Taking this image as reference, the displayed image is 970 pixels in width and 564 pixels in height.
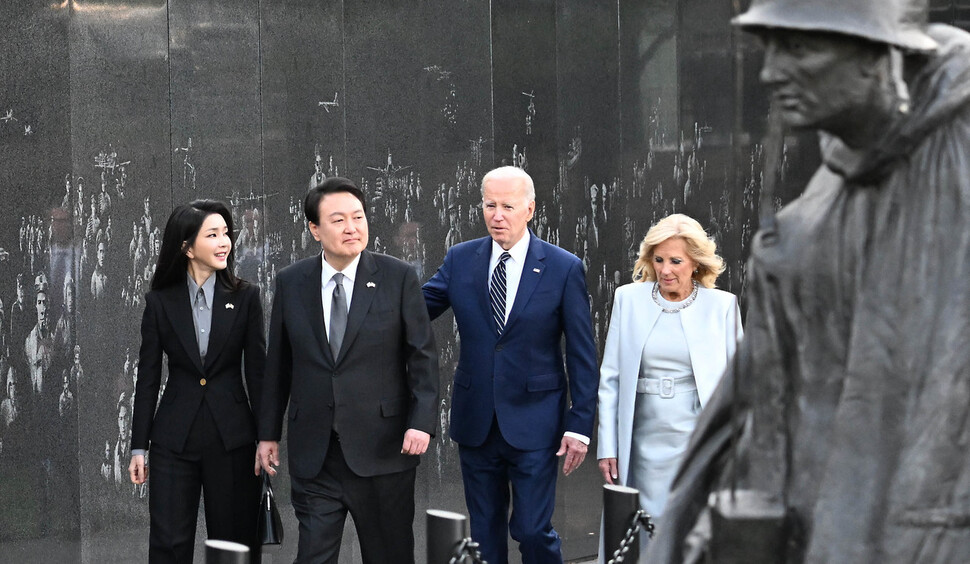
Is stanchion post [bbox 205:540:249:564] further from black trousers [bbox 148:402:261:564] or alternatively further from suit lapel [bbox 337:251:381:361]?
black trousers [bbox 148:402:261:564]

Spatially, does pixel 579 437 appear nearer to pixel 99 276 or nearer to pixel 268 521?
pixel 268 521

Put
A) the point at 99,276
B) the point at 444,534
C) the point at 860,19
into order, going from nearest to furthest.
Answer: the point at 860,19 → the point at 444,534 → the point at 99,276

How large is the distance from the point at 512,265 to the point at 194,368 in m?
1.49

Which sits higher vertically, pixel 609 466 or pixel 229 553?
pixel 229 553

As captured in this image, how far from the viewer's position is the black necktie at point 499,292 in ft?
22.7

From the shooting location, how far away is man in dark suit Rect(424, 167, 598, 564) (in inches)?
270

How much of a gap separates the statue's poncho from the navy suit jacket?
4141mm

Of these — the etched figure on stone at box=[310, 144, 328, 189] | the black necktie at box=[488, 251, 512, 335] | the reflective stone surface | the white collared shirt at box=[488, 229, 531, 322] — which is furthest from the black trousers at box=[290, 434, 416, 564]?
the etched figure on stone at box=[310, 144, 328, 189]

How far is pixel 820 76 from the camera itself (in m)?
2.50

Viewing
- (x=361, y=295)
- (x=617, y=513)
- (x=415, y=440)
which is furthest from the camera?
(x=361, y=295)

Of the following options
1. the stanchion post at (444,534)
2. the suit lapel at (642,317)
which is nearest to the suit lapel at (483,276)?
the suit lapel at (642,317)

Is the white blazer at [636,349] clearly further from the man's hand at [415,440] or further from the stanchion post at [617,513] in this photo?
the stanchion post at [617,513]

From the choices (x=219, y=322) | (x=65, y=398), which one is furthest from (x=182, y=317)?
(x=65, y=398)

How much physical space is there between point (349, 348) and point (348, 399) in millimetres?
214
